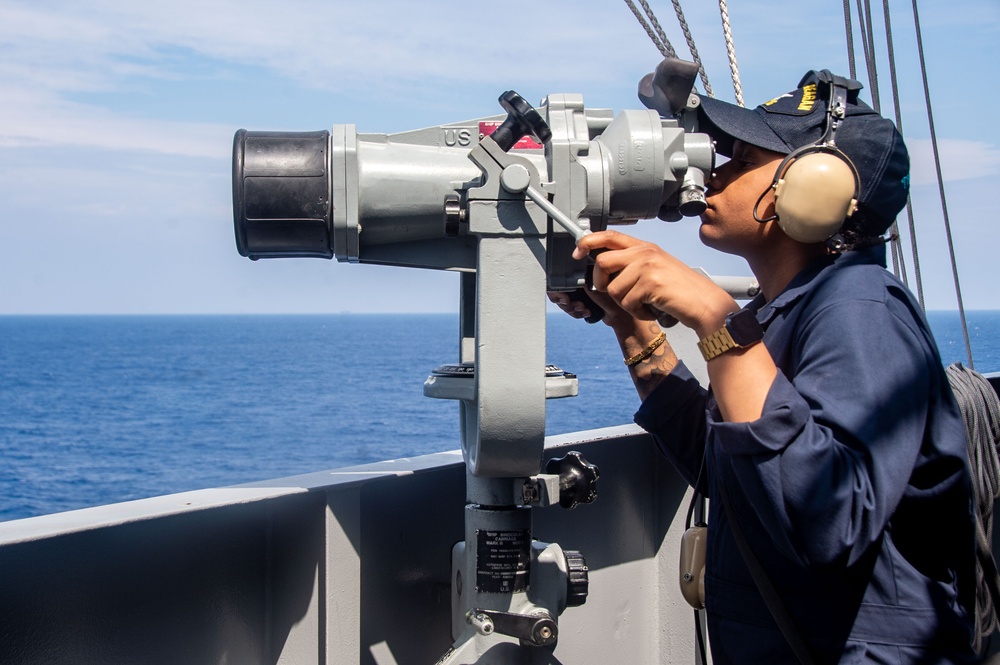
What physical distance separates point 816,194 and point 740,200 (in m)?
0.17

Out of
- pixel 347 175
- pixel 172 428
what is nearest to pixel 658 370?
pixel 347 175

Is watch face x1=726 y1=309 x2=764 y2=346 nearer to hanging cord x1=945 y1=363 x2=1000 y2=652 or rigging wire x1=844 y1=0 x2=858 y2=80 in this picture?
hanging cord x1=945 y1=363 x2=1000 y2=652

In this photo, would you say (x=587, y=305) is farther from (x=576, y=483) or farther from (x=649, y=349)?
(x=576, y=483)

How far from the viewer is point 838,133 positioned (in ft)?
4.68

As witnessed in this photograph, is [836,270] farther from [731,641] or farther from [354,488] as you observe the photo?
[354,488]

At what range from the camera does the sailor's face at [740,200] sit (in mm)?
1466

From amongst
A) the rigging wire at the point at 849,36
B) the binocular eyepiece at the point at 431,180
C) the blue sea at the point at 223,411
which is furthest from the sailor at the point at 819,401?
the blue sea at the point at 223,411

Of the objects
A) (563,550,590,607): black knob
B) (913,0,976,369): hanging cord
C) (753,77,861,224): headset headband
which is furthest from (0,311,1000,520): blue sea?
(753,77,861,224): headset headband

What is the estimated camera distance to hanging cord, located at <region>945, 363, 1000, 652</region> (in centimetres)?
135

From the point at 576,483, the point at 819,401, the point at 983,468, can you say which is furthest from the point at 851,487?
the point at 983,468

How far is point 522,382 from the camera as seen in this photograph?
135 centimetres

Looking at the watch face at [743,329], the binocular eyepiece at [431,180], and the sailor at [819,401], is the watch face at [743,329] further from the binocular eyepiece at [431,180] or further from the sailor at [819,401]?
the binocular eyepiece at [431,180]

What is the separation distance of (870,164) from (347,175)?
30.5 inches

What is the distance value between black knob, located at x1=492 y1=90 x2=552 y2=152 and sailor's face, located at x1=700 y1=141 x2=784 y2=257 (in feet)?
1.04
